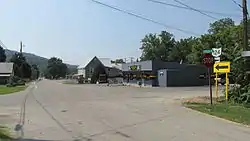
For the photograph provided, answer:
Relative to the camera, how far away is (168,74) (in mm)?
61656

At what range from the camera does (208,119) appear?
52.2 feet

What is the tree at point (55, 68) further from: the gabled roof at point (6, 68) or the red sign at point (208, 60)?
the red sign at point (208, 60)

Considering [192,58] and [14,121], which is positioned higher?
[192,58]

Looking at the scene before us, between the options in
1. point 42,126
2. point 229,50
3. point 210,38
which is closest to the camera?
point 42,126

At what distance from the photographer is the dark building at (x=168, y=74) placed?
62281 millimetres

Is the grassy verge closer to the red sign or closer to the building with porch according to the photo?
the red sign

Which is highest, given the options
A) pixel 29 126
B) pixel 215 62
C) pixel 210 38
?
pixel 210 38

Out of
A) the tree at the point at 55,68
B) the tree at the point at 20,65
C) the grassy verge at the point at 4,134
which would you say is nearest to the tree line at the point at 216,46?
the grassy verge at the point at 4,134

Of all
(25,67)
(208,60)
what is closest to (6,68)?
(25,67)

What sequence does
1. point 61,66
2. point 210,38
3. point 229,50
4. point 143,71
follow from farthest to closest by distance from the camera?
point 61,66 → point 210,38 → point 143,71 → point 229,50

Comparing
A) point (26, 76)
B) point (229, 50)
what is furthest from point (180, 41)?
point (229, 50)

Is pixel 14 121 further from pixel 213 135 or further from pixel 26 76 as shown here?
pixel 26 76

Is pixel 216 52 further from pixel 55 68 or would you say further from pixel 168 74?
pixel 55 68

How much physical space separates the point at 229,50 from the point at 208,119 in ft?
40.0
